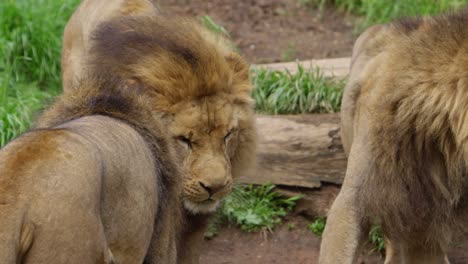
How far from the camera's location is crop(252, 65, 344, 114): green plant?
287 inches

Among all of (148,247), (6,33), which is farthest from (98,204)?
(6,33)

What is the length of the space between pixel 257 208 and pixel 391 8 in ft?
9.90

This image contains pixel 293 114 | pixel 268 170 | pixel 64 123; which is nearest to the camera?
pixel 64 123

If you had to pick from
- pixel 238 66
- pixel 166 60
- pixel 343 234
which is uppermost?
pixel 166 60

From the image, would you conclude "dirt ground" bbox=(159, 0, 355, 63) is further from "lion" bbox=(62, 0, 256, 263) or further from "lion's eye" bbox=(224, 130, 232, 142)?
"lion's eye" bbox=(224, 130, 232, 142)

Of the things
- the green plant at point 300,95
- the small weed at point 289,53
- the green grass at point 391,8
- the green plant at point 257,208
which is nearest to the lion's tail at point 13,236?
the green plant at point 257,208

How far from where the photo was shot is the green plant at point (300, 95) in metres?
7.30

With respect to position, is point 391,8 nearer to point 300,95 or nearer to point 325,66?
point 325,66

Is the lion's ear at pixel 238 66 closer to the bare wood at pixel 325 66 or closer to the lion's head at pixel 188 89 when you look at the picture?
the lion's head at pixel 188 89

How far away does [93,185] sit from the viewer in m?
3.41

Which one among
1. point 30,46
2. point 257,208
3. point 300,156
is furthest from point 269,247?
point 30,46

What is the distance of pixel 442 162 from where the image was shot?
4.51 m

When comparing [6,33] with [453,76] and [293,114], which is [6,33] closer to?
[293,114]

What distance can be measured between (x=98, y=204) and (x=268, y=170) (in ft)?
10.7
